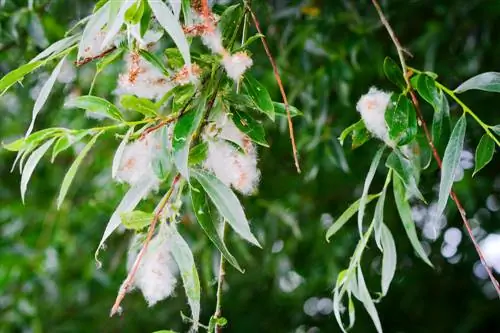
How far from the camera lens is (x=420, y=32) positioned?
135cm

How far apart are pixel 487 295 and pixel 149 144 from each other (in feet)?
4.15

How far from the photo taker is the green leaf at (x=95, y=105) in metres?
0.53

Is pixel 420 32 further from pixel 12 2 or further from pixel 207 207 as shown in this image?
pixel 207 207

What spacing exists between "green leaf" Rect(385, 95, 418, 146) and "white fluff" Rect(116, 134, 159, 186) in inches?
6.9

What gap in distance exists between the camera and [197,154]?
0.51 meters

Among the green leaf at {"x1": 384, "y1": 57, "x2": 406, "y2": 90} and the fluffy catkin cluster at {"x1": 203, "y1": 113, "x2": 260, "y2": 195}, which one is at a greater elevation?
the fluffy catkin cluster at {"x1": 203, "y1": 113, "x2": 260, "y2": 195}

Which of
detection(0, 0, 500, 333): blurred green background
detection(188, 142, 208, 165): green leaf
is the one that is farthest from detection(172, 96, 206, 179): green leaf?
detection(0, 0, 500, 333): blurred green background

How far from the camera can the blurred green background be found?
3.64 feet

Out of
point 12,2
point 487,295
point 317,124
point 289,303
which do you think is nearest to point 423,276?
point 487,295

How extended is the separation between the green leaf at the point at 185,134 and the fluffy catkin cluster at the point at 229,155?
0.08 ft

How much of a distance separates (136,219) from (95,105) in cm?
9

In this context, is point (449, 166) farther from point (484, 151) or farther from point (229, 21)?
point (229, 21)

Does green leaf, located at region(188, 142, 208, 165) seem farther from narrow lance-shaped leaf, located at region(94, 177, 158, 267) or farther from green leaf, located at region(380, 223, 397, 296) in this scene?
green leaf, located at region(380, 223, 397, 296)

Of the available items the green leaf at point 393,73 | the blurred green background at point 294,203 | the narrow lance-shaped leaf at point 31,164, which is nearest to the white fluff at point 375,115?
the green leaf at point 393,73
